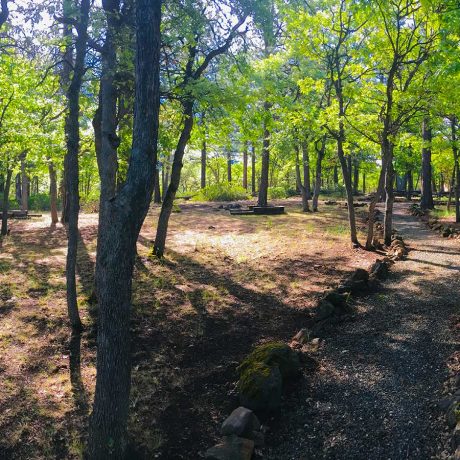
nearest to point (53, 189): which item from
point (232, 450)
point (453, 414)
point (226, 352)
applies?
point (226, 352)

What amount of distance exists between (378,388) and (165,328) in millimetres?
3924

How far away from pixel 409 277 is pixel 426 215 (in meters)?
12.3

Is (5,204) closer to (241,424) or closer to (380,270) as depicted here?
(380,270)

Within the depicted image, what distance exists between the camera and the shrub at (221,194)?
31500mm

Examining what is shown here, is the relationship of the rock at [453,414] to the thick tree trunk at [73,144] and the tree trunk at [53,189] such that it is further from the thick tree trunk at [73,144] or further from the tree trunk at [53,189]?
the tree trunk at [53,189]

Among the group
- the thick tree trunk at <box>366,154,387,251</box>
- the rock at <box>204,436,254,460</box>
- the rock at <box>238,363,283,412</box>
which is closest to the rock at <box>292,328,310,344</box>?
the rock at <box>238,363,283,412</box>

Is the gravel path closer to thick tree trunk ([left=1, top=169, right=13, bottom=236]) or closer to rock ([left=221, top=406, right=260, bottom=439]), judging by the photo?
rock ([left=221, top=406, right=260, bottom=439])

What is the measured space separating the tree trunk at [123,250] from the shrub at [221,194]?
2754 centimetres

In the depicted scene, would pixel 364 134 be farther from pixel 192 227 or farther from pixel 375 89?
pixel 192 227

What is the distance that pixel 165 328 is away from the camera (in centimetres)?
771

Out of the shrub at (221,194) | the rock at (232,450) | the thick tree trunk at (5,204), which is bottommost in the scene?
the rock at (232,450)

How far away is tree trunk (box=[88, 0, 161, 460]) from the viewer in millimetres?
3779

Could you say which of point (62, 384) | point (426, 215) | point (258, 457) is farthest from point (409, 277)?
point (426, 215)

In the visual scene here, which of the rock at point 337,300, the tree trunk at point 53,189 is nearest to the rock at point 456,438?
the rock at point 337,300
